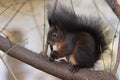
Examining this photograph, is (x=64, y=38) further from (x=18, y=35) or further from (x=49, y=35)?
(x=18, y=35)

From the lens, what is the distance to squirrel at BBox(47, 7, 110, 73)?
1.02 metres

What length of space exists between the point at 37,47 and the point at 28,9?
0.28 metres

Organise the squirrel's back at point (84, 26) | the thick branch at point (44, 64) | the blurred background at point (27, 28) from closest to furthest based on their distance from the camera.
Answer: the thick branch at point (44, 64)
the squirrel's back at point (84, 26)
the blurred background at point (27, 28)

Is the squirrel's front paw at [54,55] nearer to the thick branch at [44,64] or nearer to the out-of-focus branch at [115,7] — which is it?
the thick branch at [44,64]

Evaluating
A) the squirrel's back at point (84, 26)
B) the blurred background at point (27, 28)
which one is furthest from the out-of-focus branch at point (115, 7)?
the blurred background at point (27, 28)

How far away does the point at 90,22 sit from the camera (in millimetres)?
1077

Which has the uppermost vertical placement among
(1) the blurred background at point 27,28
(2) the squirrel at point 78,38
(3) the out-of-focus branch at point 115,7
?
(3) the out-of-focus branch at point 115,7

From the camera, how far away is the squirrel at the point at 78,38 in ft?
3.35

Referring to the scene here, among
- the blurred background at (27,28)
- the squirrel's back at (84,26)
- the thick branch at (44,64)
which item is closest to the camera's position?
the thick branch at (44,64)

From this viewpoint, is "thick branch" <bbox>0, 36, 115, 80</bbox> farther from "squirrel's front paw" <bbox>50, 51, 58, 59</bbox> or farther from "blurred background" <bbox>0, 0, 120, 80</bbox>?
"blurred background" <bbox>0, 0, 120, 80</bbox>

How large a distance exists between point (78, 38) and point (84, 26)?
4 centimetres

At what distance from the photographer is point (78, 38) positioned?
3.51 ft

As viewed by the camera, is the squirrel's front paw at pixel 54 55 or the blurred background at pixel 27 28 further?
the blurred background at pixel 27 28

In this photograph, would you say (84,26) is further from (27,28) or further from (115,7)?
(27,28)
